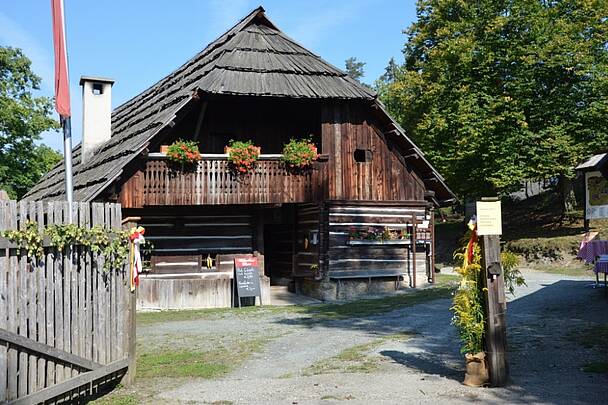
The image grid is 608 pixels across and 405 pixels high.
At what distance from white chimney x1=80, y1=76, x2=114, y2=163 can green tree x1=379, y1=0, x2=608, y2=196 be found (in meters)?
16.5

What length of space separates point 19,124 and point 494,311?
3411cm

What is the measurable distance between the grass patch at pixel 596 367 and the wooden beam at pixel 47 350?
625 centimetres

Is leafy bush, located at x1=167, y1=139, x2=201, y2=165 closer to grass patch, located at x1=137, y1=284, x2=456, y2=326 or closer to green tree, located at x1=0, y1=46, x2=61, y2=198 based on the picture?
grass patch, located at x1=137, y1=284, x2=456, y2=326

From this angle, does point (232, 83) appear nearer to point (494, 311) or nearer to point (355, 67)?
point (494, 311)

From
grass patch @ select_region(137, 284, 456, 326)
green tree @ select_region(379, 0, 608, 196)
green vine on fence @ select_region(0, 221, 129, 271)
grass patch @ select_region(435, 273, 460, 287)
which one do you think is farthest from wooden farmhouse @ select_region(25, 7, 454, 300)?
green vine on fence @ select_region(0, 221, 129, 271)

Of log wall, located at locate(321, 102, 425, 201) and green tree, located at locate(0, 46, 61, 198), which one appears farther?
green tree, located at locate(0, 46, 61, 198)

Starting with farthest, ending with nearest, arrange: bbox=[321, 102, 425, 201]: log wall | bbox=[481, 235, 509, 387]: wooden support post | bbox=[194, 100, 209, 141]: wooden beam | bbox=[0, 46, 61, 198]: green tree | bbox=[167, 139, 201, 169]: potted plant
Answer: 1. bbox=[0, 46, 61, 198]: green tree
2. bbox=[321, 102, 425, 201]: log wall
3. bbox=[194, 100, 209, 141]: wooden beam
4. bbox=[167, 139, 201, 169]: potted plant
5. bbox=[481, 235, 509, 387]: wooden support post

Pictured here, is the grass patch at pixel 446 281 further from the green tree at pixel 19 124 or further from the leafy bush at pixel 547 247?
the green tree at pixel 19 124

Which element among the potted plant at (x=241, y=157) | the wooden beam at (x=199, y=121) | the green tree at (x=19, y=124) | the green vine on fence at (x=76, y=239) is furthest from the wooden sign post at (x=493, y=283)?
the green tree at (x=19, y=124)

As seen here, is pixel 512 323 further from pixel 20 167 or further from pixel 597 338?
pixel 20 167

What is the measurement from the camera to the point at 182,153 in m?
17.7

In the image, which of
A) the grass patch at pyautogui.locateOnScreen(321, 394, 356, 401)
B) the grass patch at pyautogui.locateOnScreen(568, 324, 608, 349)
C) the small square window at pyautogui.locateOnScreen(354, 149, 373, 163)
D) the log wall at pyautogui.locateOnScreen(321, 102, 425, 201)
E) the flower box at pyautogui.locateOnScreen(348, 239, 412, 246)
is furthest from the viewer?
the small square window at pyautogui.locateOnScreen(354, 149, 373, 163)

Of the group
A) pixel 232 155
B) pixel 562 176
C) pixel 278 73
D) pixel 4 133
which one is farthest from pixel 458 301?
pixel 4 133

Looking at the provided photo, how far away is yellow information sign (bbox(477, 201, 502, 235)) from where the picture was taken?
779cm
